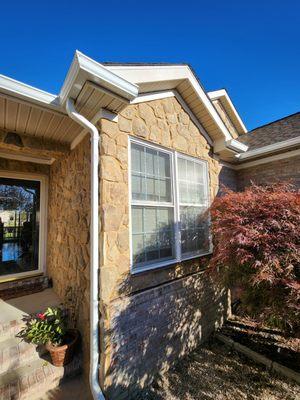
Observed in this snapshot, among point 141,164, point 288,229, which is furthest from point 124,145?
point 288,229

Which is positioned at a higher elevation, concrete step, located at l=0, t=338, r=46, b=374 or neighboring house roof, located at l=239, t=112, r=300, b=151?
neighboring house roof, located at l=239, t=112, r=300, b=151

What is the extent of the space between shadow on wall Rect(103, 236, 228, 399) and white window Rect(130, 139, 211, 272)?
43 cm

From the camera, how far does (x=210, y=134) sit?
15.6 ft

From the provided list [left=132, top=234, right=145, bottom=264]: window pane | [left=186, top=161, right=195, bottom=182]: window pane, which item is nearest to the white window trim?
[left=132, top=234, right=145, bottom=264]: window pane

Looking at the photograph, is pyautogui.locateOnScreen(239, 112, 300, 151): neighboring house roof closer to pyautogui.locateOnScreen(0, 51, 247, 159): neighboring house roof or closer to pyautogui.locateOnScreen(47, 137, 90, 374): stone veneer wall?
pyautogui.locateOnScreen(0, 51, 247, 159): neighboring house roof

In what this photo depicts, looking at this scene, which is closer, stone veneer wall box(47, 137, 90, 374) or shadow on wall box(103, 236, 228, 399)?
shadow on wall box(103, 236, 228, 399)

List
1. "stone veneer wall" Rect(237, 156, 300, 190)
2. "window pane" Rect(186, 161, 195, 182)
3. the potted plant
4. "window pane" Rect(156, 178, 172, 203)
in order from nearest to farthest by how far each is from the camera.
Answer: the potted plant < "window pane" Rect(156, 178, 172, 203) < "window pane" Rect(186, 161, 195, 182) < "stone veneer wall" Rect(237, 156, 300, 190)

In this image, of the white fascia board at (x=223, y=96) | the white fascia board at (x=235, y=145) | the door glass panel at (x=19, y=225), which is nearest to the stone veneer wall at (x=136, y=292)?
the white fascia board at (x=235, y=145)

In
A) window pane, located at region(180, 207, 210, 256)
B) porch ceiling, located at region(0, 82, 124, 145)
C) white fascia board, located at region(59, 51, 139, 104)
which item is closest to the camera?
white fascia board, located at region(59, 51, 139, 104)

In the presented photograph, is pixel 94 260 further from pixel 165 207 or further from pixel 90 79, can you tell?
pixel 90 79

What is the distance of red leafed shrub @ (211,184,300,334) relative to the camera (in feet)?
9.32

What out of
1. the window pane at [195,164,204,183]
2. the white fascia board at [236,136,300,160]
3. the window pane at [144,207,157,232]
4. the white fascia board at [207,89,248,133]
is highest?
the white fascia board at [207,89,248,133]

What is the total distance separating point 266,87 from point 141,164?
6839 mm

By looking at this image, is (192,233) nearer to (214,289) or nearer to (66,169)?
(214,289)
